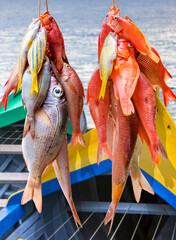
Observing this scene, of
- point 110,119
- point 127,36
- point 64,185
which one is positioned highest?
point 127,36

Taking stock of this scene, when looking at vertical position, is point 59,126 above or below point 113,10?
below

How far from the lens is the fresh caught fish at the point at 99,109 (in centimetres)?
88

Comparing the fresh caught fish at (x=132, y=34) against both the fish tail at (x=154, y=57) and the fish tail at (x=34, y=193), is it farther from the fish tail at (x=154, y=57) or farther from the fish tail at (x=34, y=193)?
the fish tail at (x=34, y=193)

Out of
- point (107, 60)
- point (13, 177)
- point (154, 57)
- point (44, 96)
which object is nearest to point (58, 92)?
point (44, 96)

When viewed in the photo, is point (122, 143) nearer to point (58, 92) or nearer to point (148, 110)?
point (148, 110)

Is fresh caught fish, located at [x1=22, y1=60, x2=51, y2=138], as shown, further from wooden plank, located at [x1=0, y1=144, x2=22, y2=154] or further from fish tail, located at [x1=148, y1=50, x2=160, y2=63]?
wooden plank, located at [x1=0, y1=144, x2=22, y2=154]

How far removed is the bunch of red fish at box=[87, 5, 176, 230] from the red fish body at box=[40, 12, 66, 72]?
0.10m

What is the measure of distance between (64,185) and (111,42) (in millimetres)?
404

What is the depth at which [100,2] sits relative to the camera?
9102mm

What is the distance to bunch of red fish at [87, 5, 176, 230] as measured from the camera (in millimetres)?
821

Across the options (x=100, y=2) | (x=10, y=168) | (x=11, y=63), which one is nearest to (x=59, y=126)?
(x=10, y=168)

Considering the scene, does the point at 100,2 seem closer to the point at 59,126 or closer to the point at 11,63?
the point at 11,63

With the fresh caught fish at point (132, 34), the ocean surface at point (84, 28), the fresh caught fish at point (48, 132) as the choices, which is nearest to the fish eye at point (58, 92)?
the fresh caught fish at point (48, 132)

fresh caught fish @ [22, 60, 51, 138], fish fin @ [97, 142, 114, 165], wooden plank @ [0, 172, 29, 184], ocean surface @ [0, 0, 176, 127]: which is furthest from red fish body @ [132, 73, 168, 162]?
ocean surface @ [0, 0, 176, 127]
